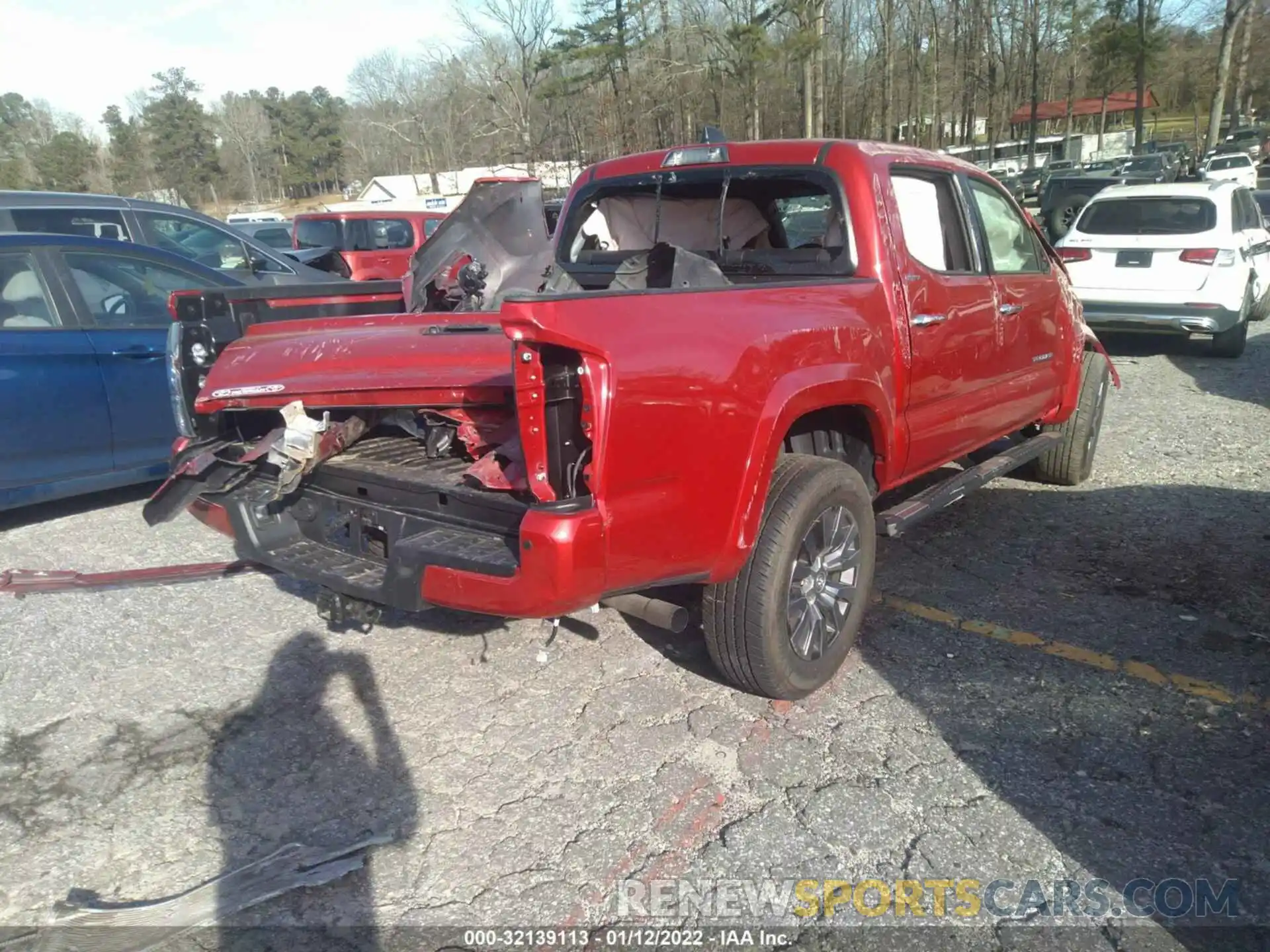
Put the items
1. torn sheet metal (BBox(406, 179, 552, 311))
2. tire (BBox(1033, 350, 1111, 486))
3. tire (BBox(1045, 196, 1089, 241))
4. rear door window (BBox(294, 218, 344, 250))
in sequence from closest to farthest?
torn sheet metal (BBox(406, 179, 552, 311)) → tire (BBox(1033, 350, 1111, 486)) → rear door window (BBox(294, 218, 344, 250)) → tire (BBox(1045, 196, 1089, 241))

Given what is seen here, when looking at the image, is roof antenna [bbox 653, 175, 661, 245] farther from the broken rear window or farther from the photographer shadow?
the photographer shadow

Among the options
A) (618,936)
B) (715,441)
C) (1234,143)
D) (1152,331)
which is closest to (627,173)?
(715,441)

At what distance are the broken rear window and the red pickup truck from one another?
0.5 inches

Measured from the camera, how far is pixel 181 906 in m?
2.59

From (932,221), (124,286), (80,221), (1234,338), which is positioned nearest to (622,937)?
(932,221)

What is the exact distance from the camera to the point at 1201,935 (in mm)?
2432

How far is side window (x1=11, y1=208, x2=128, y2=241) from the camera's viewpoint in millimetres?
8805

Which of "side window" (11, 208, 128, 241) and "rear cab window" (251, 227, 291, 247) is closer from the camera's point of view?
"side window" (11, 208, 128, 241)

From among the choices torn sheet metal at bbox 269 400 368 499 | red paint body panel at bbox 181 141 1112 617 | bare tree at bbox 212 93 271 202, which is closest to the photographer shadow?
red paint body panel at bbox 181 141 1112 617

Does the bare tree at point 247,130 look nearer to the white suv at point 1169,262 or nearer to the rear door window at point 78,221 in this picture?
the rear door window at point 78,221

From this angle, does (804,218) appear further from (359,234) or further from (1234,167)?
(1234,167)

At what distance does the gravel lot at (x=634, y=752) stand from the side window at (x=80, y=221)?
18.4 ft

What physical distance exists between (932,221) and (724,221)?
935mm

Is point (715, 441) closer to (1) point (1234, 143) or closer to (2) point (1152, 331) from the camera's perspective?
(2) point (1152, 331)
